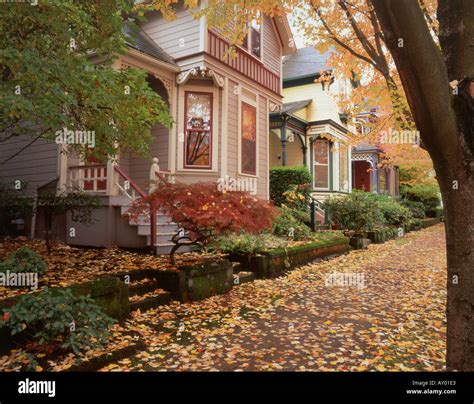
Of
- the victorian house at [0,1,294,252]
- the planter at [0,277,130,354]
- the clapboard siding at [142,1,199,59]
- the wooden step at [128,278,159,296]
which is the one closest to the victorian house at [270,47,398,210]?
the victorian house at [0,1,294,252]

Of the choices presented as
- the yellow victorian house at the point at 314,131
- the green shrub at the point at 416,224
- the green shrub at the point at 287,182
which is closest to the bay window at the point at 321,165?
the yellow victorian house at the point at 314,131

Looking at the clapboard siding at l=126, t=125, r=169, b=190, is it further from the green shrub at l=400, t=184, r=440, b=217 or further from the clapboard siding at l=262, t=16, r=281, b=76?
the green shrub at l=400, t=184, r=440, b=217

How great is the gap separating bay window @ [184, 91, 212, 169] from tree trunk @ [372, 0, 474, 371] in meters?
8.74

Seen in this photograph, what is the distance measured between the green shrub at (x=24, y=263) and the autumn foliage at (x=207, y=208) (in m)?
1.62

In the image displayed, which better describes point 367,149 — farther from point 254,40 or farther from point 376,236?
point 254,40

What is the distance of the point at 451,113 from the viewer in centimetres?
272

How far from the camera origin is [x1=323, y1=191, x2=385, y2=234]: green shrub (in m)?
14.0

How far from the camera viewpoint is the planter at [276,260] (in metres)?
7.68

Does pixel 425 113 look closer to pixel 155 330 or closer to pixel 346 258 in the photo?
pixel 155 330

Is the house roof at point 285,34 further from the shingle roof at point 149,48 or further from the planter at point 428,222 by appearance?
the planter at point 428,222

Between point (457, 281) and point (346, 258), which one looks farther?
point (346, 258)

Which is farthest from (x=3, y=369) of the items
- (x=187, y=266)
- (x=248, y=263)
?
(x=248, y=263)

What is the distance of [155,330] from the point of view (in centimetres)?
448
